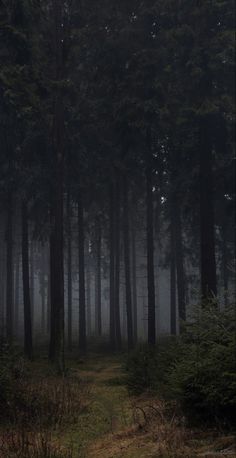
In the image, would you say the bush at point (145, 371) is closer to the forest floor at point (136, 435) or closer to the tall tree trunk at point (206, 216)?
the forest floor at point (136, 435)

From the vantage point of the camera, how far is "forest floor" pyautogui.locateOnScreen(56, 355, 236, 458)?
604cm

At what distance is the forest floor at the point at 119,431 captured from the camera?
6094mm

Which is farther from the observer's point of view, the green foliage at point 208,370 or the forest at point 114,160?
the forest at point 114,160

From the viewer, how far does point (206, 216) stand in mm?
17547

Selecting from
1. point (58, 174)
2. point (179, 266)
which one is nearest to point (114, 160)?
point (179, 266)

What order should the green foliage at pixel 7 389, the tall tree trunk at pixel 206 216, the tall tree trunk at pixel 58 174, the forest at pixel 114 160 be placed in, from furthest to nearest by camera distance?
the tall tree trunk at pixel 58 174
the tall tree trunk at pixel 206 216
the green foliage at pixel 7 389
the forest at pixel 114 160

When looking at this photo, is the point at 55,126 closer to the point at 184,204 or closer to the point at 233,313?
the point at 184,204

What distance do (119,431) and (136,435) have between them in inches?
25.2

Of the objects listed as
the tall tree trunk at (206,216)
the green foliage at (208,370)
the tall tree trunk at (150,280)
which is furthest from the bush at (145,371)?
the tall tree trunk at (150,280)

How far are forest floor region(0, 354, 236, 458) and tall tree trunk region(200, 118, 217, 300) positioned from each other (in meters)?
5.91

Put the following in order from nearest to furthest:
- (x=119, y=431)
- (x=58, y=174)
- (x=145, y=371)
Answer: (x=119, y=431)
(x=145, y=371)
(x=58, y=174)

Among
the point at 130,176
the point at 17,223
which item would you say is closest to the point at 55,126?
the point at 130,176

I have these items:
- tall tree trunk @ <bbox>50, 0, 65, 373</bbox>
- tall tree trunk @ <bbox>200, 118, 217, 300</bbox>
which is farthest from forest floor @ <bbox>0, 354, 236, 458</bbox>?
tall tree trunk @ <bbox>200, 118, 217, 300</bbox>

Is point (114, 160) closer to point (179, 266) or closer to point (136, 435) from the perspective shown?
point (179, 266)
